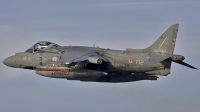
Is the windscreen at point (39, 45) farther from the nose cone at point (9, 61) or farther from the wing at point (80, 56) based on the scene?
the wing at point (80, 56)

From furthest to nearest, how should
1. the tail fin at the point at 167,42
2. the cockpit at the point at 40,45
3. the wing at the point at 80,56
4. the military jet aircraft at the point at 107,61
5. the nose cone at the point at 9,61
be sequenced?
the nose cone at the point at 9,61 → the cockpit at the point at 40,45 → the tail fin at the point at 167,42 → the military jet aircraft at the point at 107,61 → the wing at the point at 80,56

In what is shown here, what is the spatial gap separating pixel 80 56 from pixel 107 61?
2417mm

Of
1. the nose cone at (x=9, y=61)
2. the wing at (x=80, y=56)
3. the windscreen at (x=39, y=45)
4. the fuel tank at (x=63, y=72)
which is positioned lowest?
the fuel tank at (x=63, y=72)

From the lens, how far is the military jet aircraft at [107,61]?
6856 cm

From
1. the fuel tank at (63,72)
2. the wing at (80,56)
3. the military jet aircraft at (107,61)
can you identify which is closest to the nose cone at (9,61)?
the military jet aircraft at (107,61)

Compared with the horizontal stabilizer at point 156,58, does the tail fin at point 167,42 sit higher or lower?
higher

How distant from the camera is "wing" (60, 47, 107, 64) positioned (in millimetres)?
68000

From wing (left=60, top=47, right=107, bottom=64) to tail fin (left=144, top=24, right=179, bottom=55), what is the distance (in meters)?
4.63

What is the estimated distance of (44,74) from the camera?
6875 centimetres

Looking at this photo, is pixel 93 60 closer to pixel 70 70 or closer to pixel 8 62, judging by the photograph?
pixel 70 70

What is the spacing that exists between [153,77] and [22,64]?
460 inches

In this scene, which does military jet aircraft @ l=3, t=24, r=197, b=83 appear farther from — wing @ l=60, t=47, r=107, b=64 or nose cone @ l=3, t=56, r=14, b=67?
nose cone @ l=3, t=56, r=14, b=67

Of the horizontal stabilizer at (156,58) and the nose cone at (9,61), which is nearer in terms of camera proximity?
the horizontal stabilizer at (156,58)

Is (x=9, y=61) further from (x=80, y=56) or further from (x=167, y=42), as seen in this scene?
(x=167, y=42)
